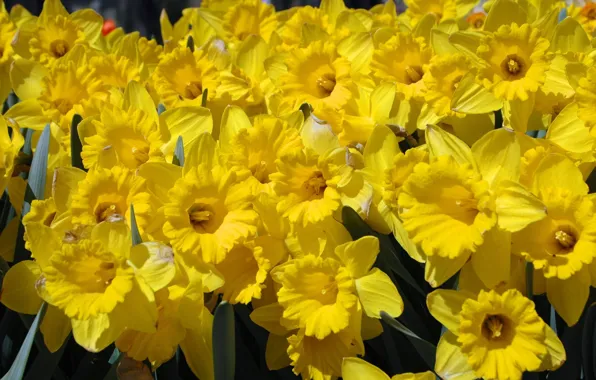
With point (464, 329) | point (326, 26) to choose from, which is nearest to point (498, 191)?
point (464, 329)

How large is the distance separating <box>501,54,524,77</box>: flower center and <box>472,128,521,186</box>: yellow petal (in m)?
0.18

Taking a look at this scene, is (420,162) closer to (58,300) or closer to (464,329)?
(464,329)

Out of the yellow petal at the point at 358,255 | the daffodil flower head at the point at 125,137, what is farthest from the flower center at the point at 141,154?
the yellow petal at the point at 358,255

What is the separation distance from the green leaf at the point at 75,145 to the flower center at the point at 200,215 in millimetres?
274

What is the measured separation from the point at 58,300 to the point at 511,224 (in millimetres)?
557

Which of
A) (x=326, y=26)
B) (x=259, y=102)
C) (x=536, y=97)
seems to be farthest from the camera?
(x=326, y=26)

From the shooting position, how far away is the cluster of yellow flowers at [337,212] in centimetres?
85

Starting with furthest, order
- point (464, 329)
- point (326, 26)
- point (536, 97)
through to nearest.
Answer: point (326, 26) < point (536, 97) < point (464, 329)

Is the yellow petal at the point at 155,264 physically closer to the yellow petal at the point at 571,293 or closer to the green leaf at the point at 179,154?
the green leaf at the point at 179,154

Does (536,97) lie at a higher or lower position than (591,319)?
higher

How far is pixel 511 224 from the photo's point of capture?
0.84 meters

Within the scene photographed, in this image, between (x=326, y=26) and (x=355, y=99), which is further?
(x=326, y=26)

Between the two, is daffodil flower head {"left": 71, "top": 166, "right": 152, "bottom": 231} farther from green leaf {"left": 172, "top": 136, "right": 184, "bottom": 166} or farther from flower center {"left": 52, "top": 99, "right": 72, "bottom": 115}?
flower center {"left": 52, "top": 99, "right": 72, "bottom": 115}

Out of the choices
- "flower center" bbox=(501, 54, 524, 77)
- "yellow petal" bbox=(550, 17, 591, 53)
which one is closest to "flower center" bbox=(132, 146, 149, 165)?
"flower center" bbox=(501, 54, 524, 77)
